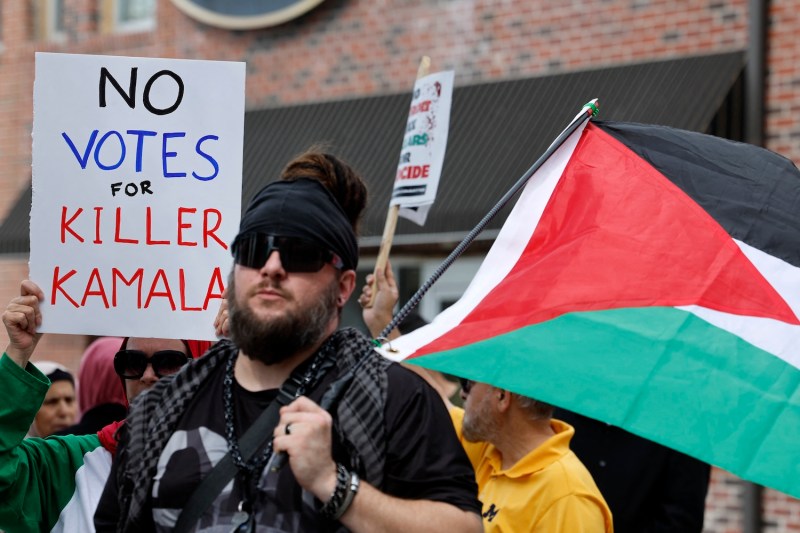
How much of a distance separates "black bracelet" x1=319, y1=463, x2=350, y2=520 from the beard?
0.30 meters

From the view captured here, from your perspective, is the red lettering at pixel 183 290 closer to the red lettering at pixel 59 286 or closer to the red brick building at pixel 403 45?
the red lettering at pixel 59 286

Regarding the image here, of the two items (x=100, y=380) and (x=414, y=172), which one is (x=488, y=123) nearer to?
(x=414, y=172)

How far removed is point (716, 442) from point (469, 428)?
1.35 metres

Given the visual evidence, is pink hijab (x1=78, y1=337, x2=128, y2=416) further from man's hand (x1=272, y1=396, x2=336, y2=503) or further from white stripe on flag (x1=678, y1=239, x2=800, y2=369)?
man's hand (x1=272, y1=396, x2=336, y2=503)

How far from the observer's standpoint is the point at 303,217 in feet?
9.65

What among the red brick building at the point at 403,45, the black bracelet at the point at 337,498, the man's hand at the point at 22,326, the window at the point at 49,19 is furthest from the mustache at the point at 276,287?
the window at the point at 49,19

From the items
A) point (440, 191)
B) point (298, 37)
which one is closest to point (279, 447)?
point (440, 191)

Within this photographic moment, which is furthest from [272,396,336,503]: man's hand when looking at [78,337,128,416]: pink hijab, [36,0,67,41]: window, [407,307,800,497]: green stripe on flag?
[36,0,67,41]: window

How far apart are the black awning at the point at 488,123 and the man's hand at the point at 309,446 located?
21.8 ft

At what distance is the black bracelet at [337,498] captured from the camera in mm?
2672

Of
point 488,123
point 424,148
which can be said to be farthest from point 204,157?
point 488,123

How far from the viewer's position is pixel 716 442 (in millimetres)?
3207

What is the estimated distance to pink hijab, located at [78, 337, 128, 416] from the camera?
17.3ft

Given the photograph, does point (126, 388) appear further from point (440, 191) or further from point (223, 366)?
point (440, 191)
